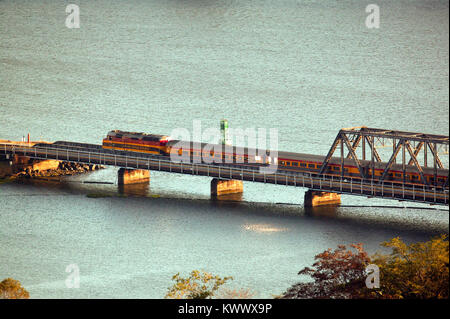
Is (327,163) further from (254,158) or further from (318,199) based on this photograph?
(254,158)

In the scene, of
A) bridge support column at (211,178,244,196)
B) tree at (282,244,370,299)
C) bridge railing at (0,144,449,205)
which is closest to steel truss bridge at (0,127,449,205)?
bridge railing at (0,144,449,205)

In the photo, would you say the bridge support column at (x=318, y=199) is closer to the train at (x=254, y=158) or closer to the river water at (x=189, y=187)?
the river water at (x=189, y=187)

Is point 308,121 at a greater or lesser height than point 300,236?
greater

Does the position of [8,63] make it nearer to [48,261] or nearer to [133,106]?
[133,106]

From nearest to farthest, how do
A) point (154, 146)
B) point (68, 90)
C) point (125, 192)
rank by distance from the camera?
point (125, 192), point (154, 146), point (68, 90)

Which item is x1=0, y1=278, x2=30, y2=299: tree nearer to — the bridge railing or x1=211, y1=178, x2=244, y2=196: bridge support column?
the bridge railing
